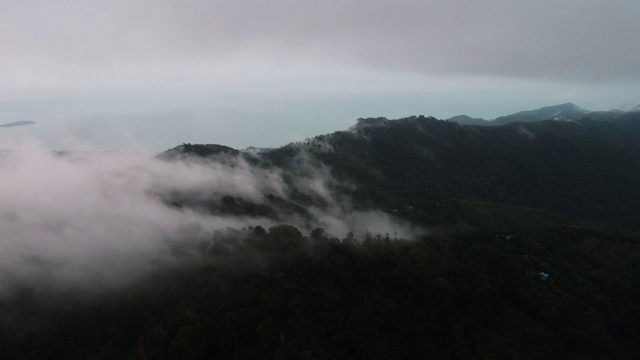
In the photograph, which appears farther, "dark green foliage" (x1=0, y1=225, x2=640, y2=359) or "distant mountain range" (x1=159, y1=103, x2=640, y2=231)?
"distant mountain range" (x1=159, y1=103, x2=640, y2=231)

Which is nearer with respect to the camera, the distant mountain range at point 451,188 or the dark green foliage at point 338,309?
the dark green foliage at point 338,309

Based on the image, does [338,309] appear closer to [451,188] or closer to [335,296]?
[335,296]

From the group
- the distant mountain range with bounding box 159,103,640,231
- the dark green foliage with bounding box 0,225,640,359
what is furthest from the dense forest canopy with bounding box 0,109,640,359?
the distant mountain range with bounding box 159,103,640,231

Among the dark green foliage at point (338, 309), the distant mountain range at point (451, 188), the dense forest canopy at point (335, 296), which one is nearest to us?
the dark green foliage at point (338, 309)

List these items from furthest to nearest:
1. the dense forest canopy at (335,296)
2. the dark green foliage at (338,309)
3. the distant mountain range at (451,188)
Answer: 1. the distant mountain range at (451,188)
2. the dense forest canopy at (335,296)
3. the dark green foliage at (338,309)

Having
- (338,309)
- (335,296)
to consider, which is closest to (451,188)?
(335,296)

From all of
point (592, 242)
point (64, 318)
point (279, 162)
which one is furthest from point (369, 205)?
point (64, 318)

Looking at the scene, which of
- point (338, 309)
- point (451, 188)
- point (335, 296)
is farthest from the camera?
point (451, 188)

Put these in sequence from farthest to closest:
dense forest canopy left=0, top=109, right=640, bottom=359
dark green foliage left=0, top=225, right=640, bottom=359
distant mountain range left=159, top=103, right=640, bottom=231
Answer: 1. distant mountain range left=159, top=103, right=640, bottom=231
2. dense forest canopy left=0, top=109, right=640, bottom=359
3. dark green foliage left=0, top=225, right=640, bottom=359

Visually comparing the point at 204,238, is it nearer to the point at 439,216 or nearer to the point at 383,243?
the point at 383,243

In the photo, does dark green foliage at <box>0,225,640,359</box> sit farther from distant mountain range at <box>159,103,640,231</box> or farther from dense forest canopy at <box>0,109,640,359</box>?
distant mountain range at <box>159,103,640,231</box>

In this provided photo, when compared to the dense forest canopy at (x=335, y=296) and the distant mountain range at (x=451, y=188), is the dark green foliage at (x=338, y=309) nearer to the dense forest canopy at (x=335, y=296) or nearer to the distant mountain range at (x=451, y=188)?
the dense forest canopy at (x=335, y=296)

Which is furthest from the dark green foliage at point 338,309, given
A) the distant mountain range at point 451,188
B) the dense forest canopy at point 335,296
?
the distant mountain range at point 451,188
